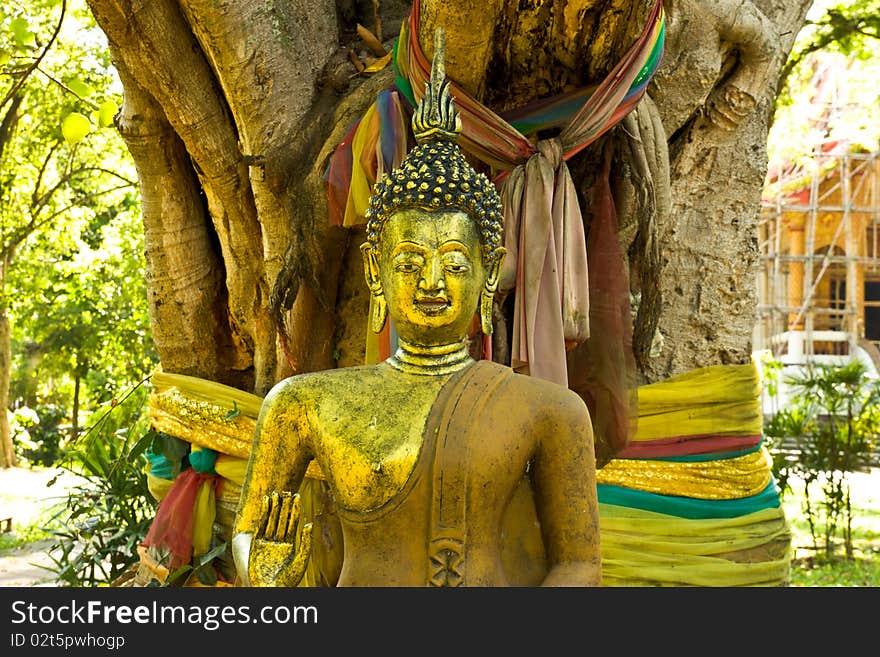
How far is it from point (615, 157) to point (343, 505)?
1945mm

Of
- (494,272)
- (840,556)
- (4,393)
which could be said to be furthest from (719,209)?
(4,393)

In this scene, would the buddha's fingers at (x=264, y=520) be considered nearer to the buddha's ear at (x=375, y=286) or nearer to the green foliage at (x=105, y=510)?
the buddha's ear at (x=375, y=286)

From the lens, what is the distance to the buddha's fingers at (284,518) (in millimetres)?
2035

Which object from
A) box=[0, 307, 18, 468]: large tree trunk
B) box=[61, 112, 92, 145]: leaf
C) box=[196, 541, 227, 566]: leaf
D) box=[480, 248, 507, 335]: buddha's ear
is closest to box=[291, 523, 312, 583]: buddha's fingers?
box=[480, 248, 507, 335]: buddha's ear

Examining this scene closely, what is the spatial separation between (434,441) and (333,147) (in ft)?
6.33

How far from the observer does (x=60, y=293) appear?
14.8 meters

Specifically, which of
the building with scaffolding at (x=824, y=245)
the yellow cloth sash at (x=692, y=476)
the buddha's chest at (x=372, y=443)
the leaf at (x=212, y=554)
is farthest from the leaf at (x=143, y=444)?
the building with scaffolding at (x=824, y=245)

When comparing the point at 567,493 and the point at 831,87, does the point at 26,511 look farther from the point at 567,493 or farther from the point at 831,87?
the point at 831,87

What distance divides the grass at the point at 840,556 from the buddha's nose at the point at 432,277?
435cm

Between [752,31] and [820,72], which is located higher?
[820,72]

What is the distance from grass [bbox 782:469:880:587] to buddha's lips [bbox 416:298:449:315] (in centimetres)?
432

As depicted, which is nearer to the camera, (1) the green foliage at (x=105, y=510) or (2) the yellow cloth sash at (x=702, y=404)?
(2) the yellow cloth sash at (x=702, y=404)
